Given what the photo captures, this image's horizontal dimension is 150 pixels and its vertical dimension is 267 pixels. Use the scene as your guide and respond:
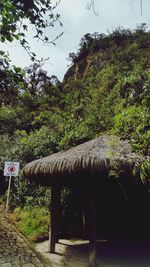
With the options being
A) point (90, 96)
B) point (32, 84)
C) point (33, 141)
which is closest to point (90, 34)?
point (32, 84)

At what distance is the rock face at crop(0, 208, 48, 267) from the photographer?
616 centimetres

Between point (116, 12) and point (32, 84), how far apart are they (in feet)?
74.0

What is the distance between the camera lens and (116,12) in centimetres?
248

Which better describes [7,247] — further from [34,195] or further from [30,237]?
[34,195]

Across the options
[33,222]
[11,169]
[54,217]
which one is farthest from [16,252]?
[11,169]

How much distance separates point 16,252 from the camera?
6.94 metres

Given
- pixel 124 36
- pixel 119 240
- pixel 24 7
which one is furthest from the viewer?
pixel 124 36

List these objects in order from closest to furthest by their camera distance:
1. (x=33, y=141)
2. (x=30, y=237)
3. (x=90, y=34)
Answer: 1. (x=30, y=237)
2. (x=33, y=141)
3. (x=90, y=34)

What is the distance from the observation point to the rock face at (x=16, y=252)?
6.16 metres

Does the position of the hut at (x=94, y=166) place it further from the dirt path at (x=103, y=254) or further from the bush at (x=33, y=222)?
the bush at (x=33, y=222)

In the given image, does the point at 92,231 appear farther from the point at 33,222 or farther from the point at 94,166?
the point at 33,222

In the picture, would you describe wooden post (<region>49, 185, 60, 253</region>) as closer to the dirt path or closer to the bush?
the dirt path

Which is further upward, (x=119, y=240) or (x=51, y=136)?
(x=51, y=136)

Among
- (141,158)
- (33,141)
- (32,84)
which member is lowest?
(141,158)
